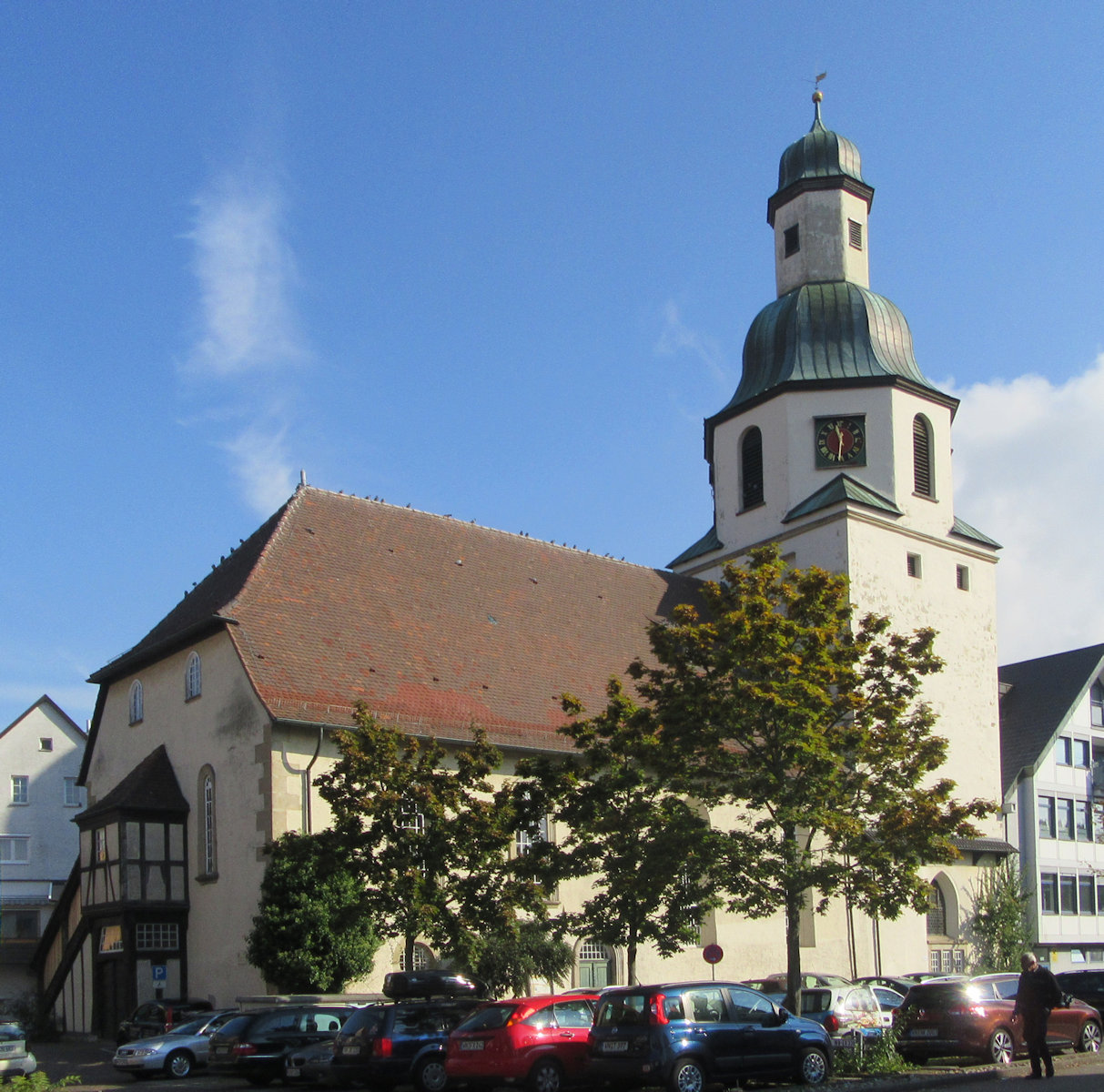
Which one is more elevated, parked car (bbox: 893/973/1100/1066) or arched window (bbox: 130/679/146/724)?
arched window (bbox: 130/679/146/724)

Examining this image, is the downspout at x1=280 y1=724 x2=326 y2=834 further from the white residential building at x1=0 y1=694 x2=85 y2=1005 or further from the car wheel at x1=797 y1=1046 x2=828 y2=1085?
the white residential building at x1=0 y1=694 x2=85 y2=1005

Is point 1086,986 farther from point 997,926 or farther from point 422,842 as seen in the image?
point 422,842

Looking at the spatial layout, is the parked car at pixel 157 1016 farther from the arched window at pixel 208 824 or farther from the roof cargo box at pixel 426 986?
the roof cargo box at pixel 426 986

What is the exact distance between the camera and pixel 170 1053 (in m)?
22.6

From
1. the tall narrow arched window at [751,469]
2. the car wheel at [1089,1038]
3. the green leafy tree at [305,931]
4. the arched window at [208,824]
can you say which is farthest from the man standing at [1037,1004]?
the tall narrow arched window at [751,469]

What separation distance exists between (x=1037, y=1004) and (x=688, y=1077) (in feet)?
13.9

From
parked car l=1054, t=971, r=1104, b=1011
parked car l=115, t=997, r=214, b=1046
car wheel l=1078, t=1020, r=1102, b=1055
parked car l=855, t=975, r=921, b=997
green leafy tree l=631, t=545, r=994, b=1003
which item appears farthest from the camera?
parked car l=855, t=975, r=921, b=997

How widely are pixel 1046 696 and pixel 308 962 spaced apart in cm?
2868

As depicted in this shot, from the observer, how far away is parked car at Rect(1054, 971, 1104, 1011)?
86.1ft

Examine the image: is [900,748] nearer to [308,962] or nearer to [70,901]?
[308,962]

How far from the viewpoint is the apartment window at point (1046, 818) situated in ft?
140

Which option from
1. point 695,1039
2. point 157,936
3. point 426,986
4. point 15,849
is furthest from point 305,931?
point 15,849

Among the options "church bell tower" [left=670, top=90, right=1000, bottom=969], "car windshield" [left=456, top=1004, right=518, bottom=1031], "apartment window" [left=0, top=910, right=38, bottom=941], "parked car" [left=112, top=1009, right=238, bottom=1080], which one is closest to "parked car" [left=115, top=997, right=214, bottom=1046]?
"parked car" [left=112, top=1009, right=238, bottom=1080]

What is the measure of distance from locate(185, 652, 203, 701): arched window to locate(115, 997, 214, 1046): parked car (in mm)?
6542
